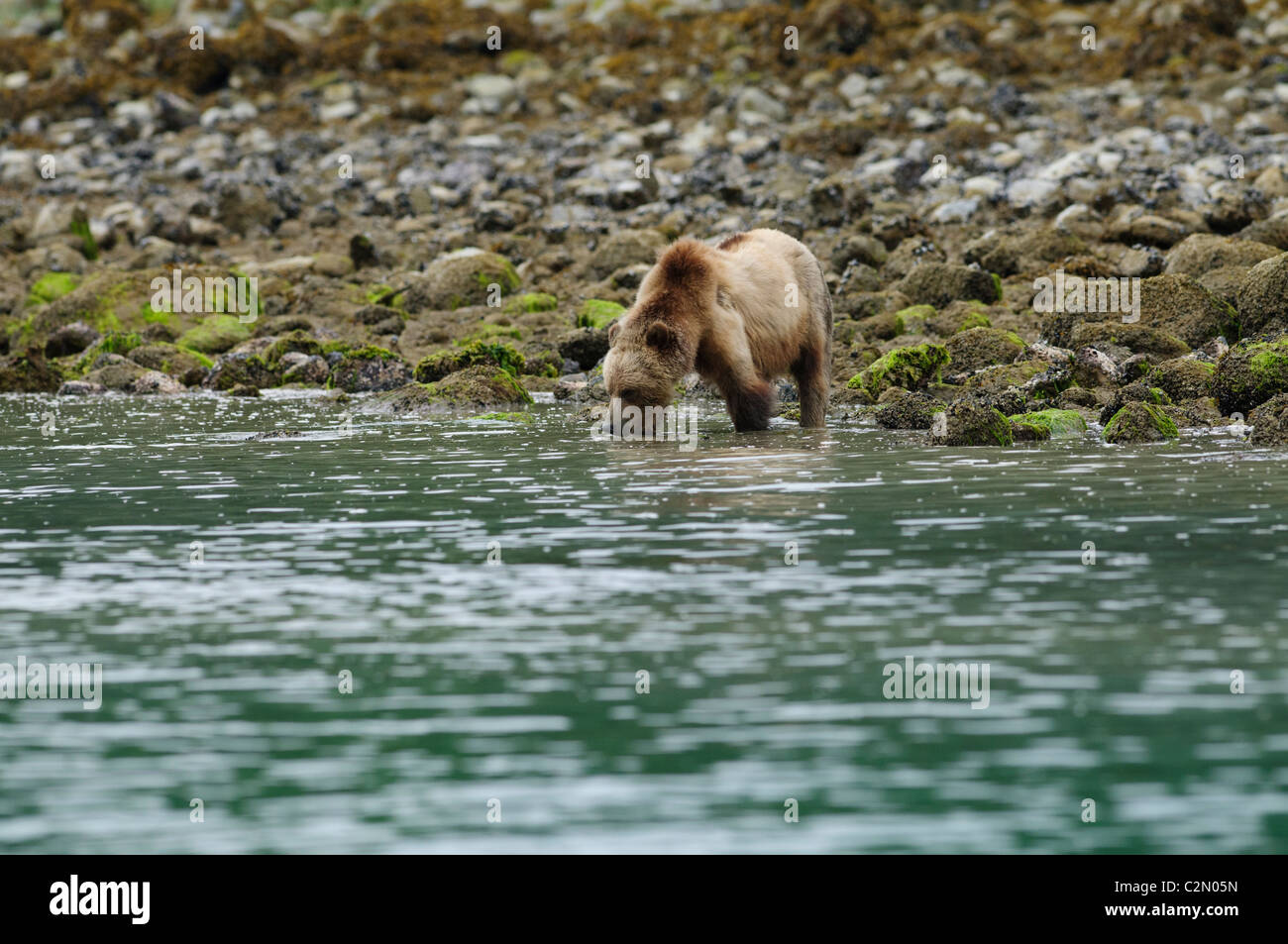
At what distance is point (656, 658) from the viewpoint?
7.80 metres

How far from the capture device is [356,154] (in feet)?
133

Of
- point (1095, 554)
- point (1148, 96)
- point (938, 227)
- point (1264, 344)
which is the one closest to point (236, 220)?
point (938, 227)

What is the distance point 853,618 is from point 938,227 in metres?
22.1

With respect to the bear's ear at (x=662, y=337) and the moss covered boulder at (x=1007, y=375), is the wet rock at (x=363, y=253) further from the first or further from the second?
the bear's ear at (x=662, y=337)

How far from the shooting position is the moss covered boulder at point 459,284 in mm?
28016

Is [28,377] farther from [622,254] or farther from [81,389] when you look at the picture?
[622,254]

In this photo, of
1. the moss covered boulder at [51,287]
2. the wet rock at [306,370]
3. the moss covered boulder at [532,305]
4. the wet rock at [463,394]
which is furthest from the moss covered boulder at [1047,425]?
the moss covered boulder at [51,287]

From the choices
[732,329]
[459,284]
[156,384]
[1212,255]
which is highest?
[459,284]

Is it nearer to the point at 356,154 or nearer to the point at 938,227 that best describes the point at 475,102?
the point at 356,154

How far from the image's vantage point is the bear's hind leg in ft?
57.9

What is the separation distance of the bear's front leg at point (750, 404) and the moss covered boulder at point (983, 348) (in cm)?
364
